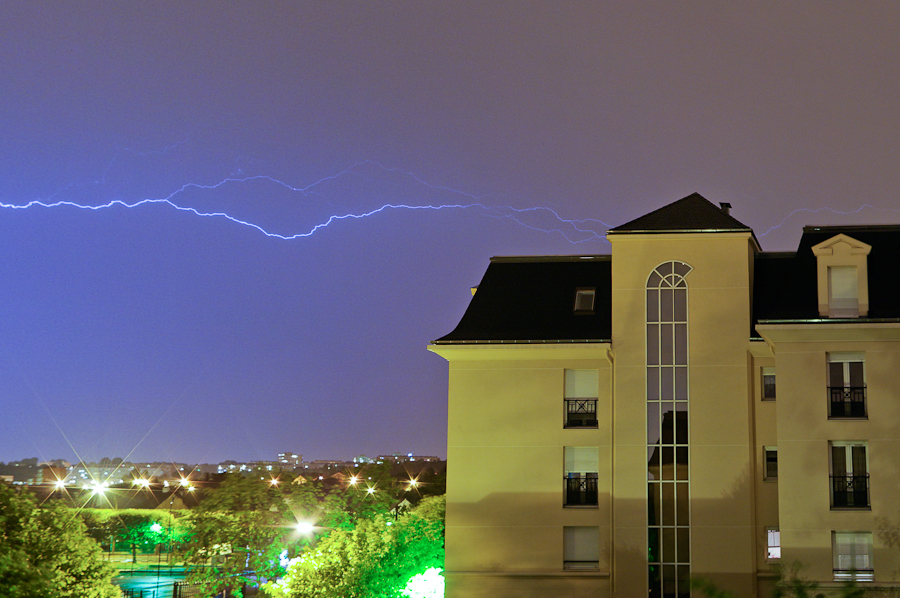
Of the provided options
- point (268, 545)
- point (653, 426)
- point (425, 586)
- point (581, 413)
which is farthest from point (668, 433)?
point (268, 545)

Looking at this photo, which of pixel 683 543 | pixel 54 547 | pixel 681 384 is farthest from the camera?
pixel 681 384

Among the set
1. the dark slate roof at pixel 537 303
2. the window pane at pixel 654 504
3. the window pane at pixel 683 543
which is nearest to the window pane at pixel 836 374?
the window pane at pixel 654 504

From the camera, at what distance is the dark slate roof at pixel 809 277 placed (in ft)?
84.5

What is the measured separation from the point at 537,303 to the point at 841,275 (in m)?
8.94

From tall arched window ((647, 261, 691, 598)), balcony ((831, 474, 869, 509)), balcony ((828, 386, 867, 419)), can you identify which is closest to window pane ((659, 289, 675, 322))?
tall arched window ((647, 261, 691, 598))

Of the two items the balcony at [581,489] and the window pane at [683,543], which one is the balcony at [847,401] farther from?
the balcony at [581,489]

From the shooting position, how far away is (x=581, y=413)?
2877cm

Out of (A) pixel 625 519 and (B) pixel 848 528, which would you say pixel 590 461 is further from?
(B) pixel 848 528

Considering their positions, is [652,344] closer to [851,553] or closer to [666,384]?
[666,384]

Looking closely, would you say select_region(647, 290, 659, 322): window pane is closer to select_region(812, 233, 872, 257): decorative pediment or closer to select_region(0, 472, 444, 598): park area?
select_region(812, 233, 872, 257): decorative pediment

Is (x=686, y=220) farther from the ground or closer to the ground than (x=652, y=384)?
farther from the ground

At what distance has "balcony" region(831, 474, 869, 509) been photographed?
24.6m

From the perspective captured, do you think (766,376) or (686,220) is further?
(686,220)

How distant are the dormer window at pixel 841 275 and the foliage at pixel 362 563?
1523 cm
